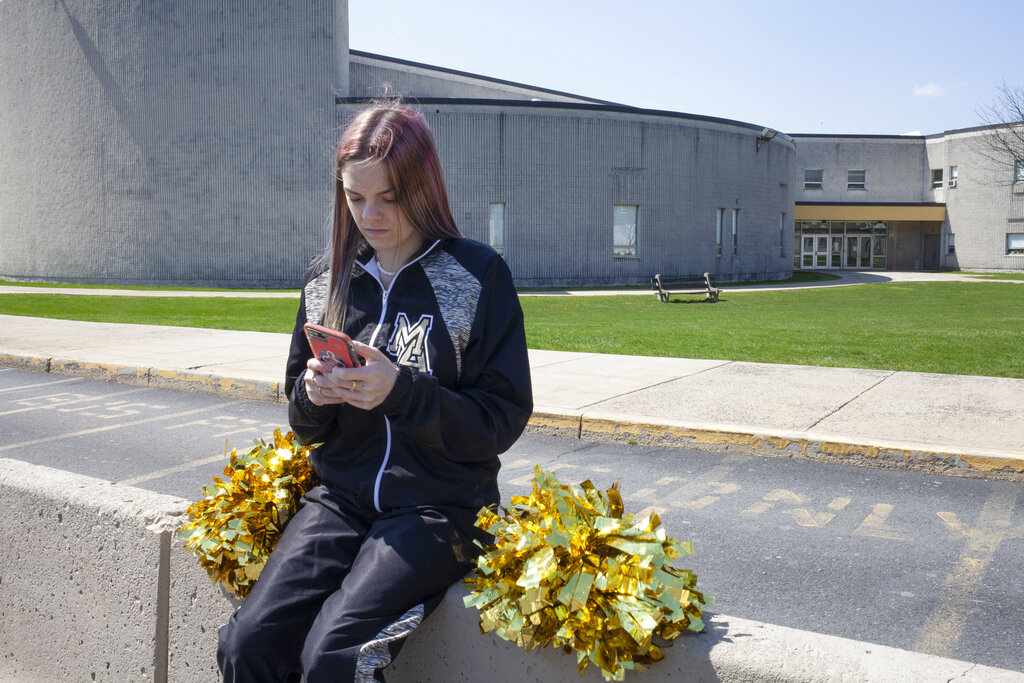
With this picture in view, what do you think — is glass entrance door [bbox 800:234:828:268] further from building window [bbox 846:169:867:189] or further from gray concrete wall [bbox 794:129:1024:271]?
building window [bbox 846:169:867:189]

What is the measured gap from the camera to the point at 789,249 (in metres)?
44.5

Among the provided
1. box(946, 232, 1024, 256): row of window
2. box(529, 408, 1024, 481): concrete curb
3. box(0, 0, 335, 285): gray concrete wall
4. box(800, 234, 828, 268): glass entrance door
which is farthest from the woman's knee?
box(800, 234, 828, 268): glass entrance door

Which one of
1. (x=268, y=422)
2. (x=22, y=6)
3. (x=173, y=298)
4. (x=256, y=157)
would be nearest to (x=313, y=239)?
(x=256, y=157)

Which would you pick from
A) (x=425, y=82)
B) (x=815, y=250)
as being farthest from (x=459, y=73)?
(x=815, y=250)

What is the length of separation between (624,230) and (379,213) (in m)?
32.8

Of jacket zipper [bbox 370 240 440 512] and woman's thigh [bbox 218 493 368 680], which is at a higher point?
jacket zipper [bbox 370 240 440 512]

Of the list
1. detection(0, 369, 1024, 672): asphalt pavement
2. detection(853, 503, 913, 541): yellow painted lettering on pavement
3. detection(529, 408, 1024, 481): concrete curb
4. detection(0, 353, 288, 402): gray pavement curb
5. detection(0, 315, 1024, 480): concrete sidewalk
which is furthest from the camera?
detection(0, 353, 288, 402): gray pavement curb

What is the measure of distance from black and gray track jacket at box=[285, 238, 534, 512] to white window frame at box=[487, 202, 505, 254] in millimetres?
30126

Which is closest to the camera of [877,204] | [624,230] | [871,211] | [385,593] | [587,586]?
[587,586]

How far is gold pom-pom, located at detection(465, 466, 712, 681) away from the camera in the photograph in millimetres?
1982

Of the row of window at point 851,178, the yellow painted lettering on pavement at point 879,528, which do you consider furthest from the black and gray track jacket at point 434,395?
the row of window at point 851,178

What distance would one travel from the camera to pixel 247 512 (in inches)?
104

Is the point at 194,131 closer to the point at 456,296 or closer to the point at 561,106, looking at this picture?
the point at 561,106

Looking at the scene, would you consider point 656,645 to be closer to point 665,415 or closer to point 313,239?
point 665,415
